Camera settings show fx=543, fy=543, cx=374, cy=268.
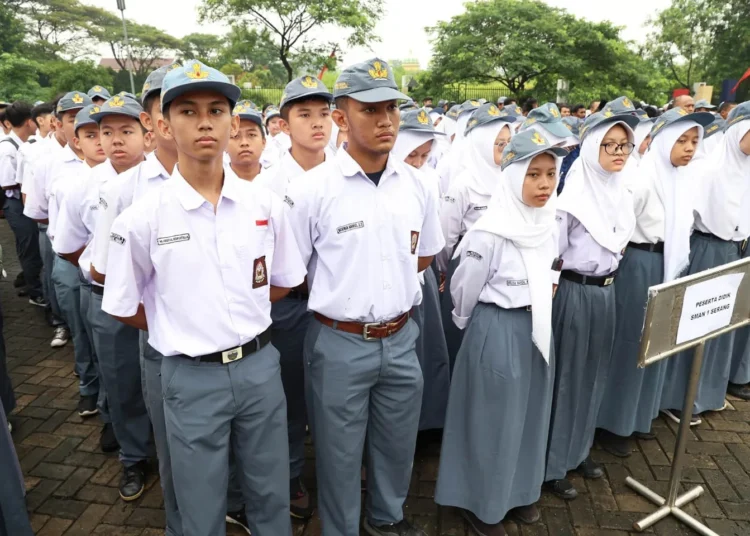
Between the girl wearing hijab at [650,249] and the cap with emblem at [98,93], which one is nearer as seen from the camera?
the girl wearing hijab at [650,249]

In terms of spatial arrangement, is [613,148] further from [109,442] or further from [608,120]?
[109,442]

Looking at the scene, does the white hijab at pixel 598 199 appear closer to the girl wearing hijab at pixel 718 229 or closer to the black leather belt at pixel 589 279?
the black leather belt at pixel 589 279

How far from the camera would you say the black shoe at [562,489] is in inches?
123

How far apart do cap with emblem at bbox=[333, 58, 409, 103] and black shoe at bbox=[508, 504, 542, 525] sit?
2.26 metres

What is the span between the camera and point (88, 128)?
3664mm

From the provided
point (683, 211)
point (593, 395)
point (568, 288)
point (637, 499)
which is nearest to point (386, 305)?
point (568, 288)

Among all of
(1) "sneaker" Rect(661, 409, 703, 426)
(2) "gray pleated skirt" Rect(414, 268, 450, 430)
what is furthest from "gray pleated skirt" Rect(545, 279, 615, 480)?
(1) "sneaker" Rect(661, 409, 703, 426)

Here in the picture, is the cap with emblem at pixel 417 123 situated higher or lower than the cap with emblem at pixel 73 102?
lower

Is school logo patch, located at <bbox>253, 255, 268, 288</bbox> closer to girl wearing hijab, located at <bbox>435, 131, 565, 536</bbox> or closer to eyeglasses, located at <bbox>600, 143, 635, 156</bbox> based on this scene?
girl wearing hijab, located at <bbox>435, 131, 565, 536</bbox>

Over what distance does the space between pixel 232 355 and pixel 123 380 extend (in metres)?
1.43

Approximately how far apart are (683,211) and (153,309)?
319 cm

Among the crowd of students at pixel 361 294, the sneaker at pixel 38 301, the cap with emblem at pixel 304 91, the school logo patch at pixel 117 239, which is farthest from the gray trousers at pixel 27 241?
the school logo patch at pixel 117 239

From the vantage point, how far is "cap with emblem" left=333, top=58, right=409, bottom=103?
7.38 ft

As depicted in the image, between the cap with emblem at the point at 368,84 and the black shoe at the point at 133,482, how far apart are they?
2476mm
